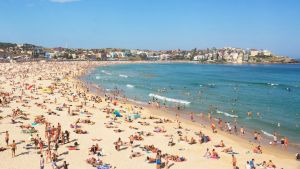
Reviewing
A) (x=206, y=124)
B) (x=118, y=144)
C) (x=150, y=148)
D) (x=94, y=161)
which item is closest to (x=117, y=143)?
(x=118, y=144)

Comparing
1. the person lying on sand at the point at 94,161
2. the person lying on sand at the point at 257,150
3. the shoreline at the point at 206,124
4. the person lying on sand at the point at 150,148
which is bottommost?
the shoreline at the point at 206,124

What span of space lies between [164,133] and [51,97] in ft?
66.2

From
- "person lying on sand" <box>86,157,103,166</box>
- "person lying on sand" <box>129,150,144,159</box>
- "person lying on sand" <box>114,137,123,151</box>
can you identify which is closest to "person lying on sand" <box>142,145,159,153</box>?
"person lying on sand" <box>129,150,144,159</box>

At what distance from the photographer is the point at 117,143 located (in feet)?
69.4

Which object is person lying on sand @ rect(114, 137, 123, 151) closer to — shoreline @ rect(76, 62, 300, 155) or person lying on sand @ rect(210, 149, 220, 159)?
person lying on sand @ rect(210, 149, 220, 159)

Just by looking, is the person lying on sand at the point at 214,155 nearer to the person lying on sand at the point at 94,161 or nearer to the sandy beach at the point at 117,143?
the sandy beach at the point at 117,143

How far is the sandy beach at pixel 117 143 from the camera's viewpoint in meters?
18.6

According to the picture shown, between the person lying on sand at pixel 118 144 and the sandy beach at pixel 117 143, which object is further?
the person lying on sand at pixel 118 144

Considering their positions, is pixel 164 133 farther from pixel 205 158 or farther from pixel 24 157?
pixel 24 157

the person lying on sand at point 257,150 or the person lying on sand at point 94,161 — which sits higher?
the person lying on sand at point 94,161

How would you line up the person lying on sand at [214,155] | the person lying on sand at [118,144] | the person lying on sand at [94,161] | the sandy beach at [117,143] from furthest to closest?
the person lying on sand at [118,144]
the person lying on sand at [214,155]
the sandy beach at [117,143]
the person lying on sand at [94,161]

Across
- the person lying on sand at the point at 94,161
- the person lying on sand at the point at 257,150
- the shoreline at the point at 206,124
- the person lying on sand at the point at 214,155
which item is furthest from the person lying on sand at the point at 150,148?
the shoreline at the point at 206,124

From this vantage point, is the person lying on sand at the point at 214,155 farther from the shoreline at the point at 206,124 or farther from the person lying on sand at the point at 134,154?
the shoreline at the point at 206,124

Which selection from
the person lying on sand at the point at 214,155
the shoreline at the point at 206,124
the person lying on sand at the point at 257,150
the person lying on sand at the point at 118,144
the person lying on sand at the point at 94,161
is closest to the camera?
the person lying on sand at the point at 94,161
